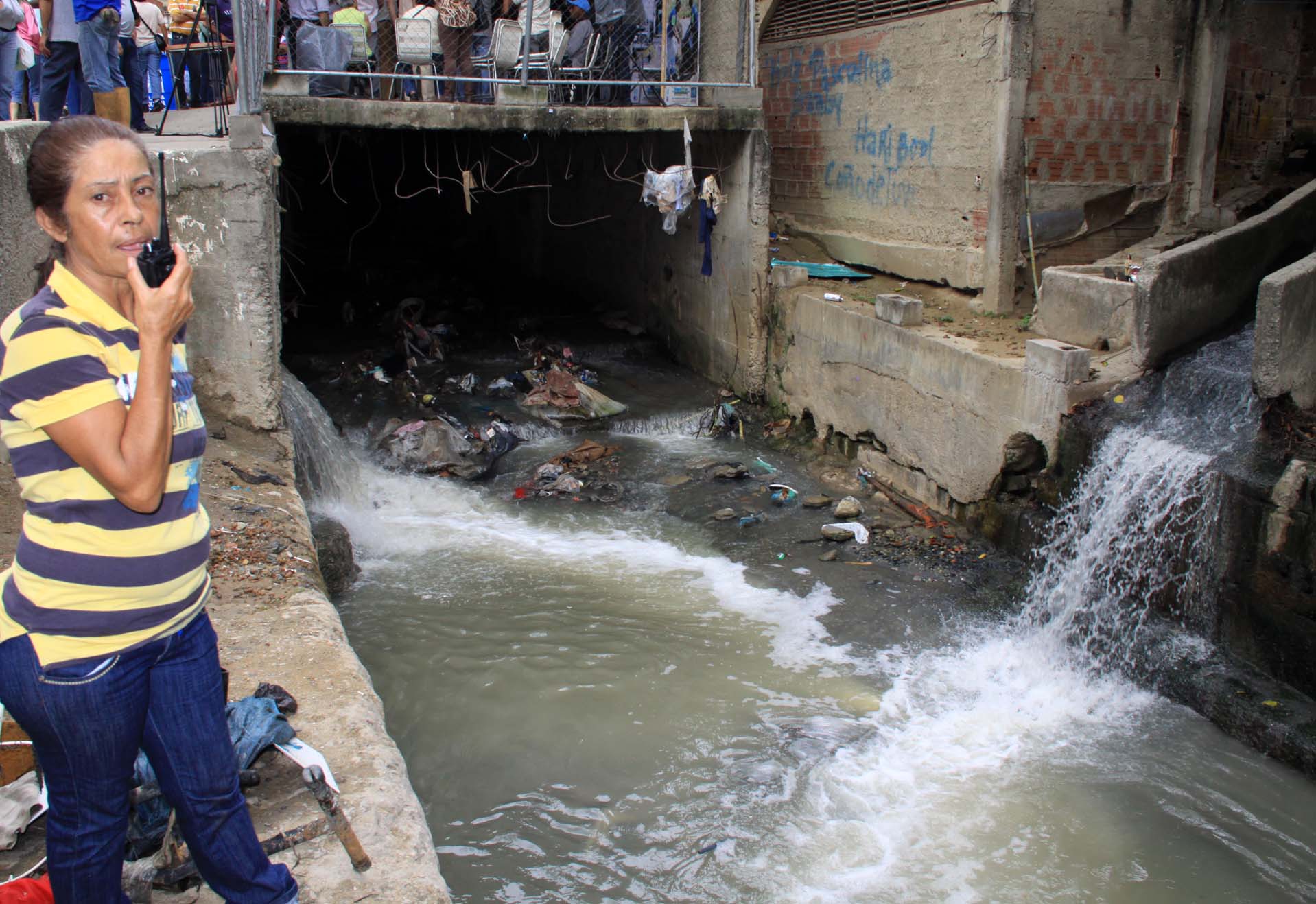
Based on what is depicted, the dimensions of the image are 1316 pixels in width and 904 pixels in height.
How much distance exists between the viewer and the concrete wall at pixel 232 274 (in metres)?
6.23

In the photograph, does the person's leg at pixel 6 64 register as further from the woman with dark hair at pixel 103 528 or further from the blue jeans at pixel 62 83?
the woman with dark hair at pixel 103 528

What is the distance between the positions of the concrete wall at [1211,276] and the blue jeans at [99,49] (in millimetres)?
7262

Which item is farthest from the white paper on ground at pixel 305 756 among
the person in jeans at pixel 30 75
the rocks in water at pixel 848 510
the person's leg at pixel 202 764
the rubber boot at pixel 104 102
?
the person in jeans at pixel 30 75

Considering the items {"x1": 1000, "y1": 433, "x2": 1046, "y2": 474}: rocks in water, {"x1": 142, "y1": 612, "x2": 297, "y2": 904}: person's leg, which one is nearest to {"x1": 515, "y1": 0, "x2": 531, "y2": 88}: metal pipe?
{"x1": 1000, "y1": 433, "x2": 1046, "y2": 474}: rocks in water

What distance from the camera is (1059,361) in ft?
20.7

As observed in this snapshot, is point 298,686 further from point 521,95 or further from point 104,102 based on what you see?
point 521,95

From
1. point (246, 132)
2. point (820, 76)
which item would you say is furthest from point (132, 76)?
point (820, 76)

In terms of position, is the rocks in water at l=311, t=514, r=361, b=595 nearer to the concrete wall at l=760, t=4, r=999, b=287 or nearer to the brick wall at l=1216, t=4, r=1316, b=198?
the concrete wall at l=760, t=4, r=999, b=287

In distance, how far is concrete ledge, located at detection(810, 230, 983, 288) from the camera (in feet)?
28.2

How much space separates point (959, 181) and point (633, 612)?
4.95m

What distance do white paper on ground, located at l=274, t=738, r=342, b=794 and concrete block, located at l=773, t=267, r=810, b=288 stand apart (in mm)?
7377

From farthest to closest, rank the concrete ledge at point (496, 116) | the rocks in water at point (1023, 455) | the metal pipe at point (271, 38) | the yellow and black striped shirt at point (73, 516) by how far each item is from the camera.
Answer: the concrete ledge at point (496, 116)
the metal pipe at point (271, 38)
the rocks in water at point (1023, 455)
the yellow and black striped shirt at point (73, 516)

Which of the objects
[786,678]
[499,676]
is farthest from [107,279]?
[786,678]

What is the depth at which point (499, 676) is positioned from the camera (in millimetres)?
Result: 5582
